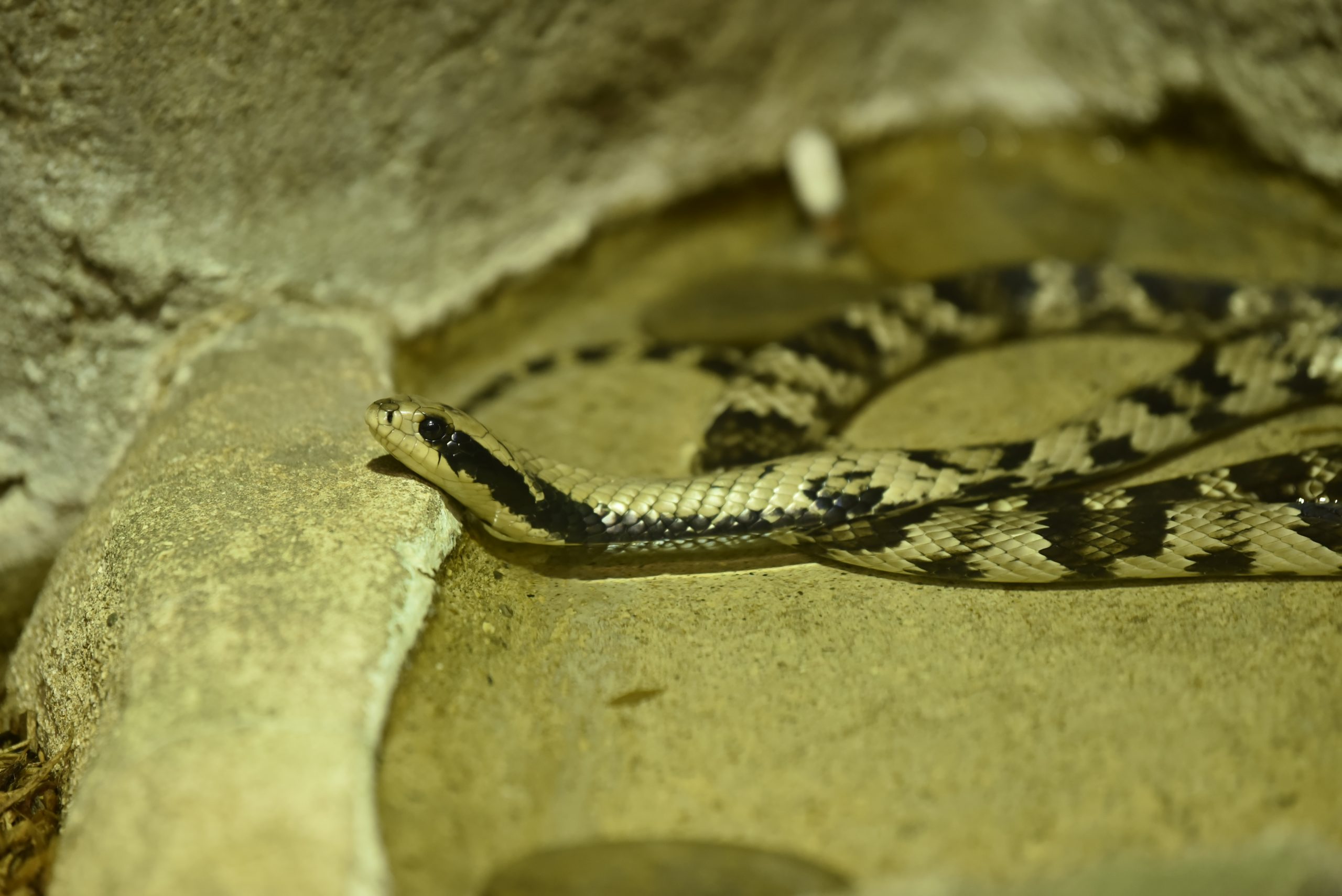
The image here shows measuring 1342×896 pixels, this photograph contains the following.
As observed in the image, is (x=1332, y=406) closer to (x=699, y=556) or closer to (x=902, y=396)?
(x=902, y=396)

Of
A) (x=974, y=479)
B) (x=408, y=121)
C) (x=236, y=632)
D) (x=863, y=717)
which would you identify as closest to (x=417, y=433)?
(x=236, y=632)

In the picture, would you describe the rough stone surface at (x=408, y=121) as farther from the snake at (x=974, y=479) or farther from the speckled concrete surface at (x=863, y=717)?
the speckled concrete surface at (x=863, y=717)

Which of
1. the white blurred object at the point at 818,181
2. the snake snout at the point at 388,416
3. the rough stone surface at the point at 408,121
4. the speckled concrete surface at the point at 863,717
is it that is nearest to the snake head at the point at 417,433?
the snake snout at the point at 388,416

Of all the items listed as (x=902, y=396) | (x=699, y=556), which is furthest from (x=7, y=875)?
(x=902, y=396)

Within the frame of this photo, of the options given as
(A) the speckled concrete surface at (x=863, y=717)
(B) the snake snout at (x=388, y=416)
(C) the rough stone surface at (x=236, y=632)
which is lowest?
(A) the speckled concrete surface at (x=863, y=717)

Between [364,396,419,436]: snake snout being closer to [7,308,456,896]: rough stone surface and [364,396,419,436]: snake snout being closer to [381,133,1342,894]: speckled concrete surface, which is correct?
[7,308,456,896]: rough stone surface

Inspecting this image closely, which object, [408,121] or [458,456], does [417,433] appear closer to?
[458,456]
